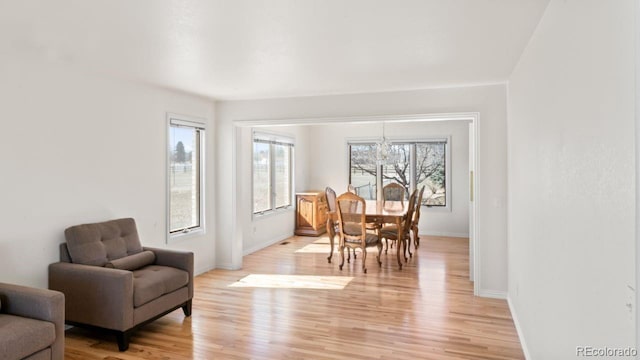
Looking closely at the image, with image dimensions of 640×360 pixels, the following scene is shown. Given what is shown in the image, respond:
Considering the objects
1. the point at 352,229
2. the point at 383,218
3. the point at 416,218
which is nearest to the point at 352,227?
the point at 352,229

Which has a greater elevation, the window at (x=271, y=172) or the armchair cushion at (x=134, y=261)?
the window at (x=271, y=172)

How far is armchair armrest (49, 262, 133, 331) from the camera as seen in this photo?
3.22 meters

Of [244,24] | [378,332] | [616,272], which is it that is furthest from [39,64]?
[616,272]

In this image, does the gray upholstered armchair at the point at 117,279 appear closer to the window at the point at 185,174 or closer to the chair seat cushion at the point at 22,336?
the chair seat cushion at the point at 22,336

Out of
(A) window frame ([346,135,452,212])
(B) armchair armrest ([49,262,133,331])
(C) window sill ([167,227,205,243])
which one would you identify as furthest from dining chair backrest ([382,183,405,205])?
(B) armchair armrest ([49,262,133,331])

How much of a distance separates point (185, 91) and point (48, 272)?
2.46 metres

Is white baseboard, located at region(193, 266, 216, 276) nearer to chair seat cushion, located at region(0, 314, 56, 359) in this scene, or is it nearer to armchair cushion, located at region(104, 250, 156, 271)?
armchair cushion, located at region(104, 250, 156, 271)

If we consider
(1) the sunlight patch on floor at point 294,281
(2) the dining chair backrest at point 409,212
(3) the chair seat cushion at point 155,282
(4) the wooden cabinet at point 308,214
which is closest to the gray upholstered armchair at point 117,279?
(3) the chair seat cushion at point 155,282

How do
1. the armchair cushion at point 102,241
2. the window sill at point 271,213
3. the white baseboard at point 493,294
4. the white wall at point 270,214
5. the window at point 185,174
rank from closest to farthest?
the armchair cushion at point 102,241 → the white baseboard at point 493,294 → the window at point 185,174 → the white wall at point 270,214 → the window sill at point 271,213

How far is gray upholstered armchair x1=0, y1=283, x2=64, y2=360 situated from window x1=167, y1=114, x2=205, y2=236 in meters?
2.25

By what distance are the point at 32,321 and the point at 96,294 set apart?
664 mm

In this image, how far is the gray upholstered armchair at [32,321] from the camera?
2.47 meters

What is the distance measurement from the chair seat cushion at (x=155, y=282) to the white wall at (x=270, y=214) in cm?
200

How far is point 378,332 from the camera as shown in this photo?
3566mm
